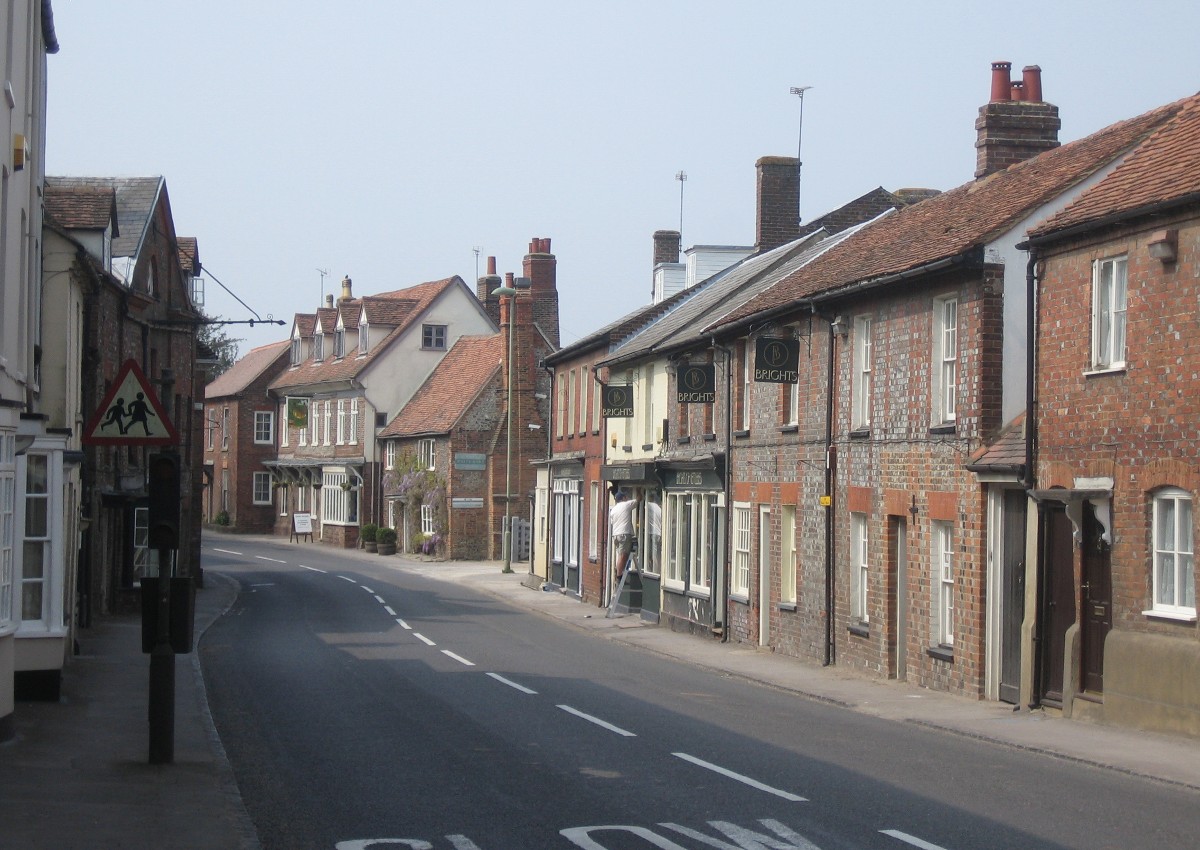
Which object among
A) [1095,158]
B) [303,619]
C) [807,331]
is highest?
[1095,158]

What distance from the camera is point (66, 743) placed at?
1416 cm

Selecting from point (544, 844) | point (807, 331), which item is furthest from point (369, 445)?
point (544, 844)

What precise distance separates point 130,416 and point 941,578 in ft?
38.9

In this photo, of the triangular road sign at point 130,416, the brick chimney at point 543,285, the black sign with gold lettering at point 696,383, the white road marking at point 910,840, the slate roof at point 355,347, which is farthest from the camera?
the slate roof at point 355,347

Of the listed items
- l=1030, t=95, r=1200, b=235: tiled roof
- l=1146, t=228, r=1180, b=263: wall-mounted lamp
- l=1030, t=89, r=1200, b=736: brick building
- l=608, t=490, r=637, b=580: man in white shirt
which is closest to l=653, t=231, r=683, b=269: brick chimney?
l=608, t=490, r=637, b=580: man in white shirt

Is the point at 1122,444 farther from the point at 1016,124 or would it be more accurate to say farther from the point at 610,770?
the point at 1016,124

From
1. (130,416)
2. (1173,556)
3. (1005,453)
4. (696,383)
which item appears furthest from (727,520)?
(130,416)

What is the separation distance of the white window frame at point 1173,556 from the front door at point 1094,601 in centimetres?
85

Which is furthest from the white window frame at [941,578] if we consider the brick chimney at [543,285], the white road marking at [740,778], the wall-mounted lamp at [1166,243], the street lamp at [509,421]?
the brick chimney at [543,285]

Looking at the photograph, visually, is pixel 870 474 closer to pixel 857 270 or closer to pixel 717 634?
pixel 857 270

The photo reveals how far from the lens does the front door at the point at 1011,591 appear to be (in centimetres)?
1825

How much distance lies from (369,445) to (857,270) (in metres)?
45.4

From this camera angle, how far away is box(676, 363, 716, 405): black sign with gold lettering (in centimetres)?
2902

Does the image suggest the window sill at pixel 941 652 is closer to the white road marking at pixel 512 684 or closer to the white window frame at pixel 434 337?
the white road marking at pixel 512 684
